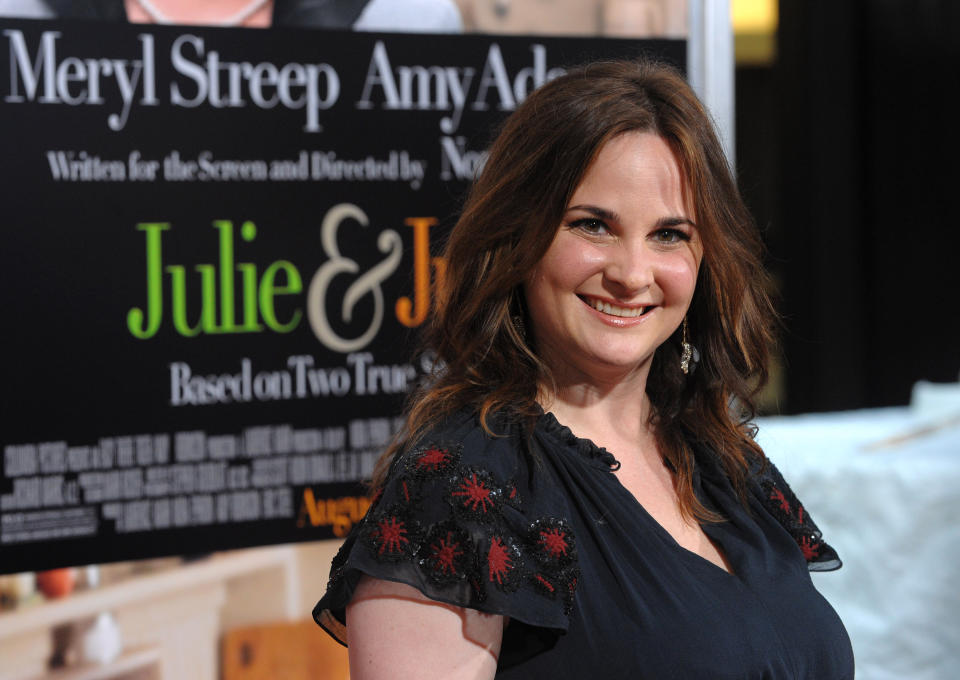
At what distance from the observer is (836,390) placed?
5.89 meters

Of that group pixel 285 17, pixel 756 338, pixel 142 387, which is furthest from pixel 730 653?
pixel 285 17

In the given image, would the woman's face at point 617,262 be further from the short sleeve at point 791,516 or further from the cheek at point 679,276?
the short sleeve at point 791,516

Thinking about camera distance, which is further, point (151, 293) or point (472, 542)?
point (151, 293)

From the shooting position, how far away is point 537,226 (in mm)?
1357

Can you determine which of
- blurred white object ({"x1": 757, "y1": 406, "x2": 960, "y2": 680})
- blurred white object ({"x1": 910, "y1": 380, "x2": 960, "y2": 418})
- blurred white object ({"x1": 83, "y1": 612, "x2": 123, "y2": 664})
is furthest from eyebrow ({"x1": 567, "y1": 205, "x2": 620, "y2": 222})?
blurred white object ({"x1": 910, "y1": 380, "x2": 960, "y2": 418})

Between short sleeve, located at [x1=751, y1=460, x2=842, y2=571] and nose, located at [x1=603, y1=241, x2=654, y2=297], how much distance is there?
405 millimetres

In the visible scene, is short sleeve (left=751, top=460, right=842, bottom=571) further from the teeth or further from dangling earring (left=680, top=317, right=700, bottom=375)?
the teeth

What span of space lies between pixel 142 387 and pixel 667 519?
0.96 metres

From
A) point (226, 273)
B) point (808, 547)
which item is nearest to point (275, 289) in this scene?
point (226, 273)

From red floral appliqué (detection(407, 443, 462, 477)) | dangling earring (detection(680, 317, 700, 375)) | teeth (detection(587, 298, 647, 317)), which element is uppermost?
teeth (detection(587, 298, 647, 317))

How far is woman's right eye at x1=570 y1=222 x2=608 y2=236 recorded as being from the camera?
4.52ft

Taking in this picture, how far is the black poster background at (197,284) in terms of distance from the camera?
188 cm

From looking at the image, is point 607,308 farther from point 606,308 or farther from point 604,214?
point 604,214

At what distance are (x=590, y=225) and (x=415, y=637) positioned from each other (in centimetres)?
53
